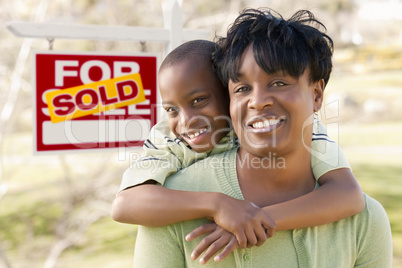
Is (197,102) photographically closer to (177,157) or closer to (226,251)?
(177,157)

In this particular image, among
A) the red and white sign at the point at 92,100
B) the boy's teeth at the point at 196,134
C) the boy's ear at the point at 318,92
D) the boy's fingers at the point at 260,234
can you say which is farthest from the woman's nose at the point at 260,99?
the red and white sign at the point at 92,100

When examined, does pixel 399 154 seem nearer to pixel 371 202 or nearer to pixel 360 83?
pixel 360 83

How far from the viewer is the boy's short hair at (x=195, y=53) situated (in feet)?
5.74

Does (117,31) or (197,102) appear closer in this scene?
(197,102)

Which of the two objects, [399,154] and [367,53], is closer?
[399,154]

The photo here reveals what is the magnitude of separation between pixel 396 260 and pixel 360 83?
31.3 feet

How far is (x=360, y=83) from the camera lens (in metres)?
15.9

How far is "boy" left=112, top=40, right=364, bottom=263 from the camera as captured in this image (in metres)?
1.26

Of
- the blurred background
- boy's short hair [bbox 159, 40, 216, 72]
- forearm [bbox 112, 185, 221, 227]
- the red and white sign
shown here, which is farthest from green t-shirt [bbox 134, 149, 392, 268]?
the red and white sign

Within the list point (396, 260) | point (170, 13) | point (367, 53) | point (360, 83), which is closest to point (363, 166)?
point (396, 260)

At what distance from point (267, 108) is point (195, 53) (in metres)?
0.58

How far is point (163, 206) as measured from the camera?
4.27 feet

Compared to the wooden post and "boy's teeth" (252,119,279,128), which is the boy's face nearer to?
"boy's teeth" (252,119,279,128)

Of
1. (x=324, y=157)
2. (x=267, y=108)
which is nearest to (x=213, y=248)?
(x=267, y=108)
